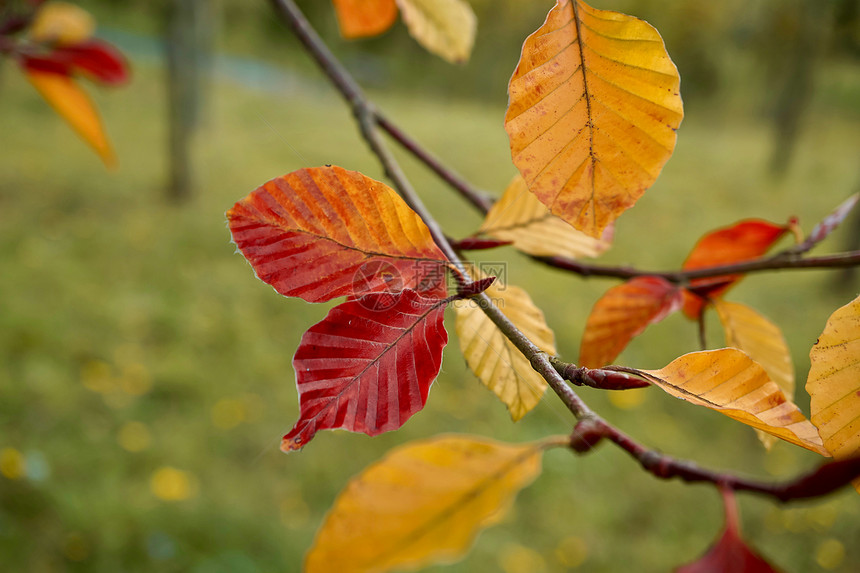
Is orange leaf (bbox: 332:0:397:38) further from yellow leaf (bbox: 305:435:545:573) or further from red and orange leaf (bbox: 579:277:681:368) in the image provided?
yellow leaf (bbox: 305:435:545:573)

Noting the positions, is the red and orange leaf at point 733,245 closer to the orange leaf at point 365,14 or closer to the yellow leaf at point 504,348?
the yellow leaf at point 504,348

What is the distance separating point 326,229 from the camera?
0.21 m

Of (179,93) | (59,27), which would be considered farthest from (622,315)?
(179,93)

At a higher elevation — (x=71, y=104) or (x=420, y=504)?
(x=71, y=104)

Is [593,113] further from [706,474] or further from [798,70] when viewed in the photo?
[798,70]

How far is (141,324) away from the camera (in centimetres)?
202

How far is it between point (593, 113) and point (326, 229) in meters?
0.11

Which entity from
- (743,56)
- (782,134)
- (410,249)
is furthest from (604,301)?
(743,56)

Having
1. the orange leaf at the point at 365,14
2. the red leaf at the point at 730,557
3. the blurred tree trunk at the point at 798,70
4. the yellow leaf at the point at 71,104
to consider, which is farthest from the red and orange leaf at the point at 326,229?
the blurred tree trunk at the point at 798,70

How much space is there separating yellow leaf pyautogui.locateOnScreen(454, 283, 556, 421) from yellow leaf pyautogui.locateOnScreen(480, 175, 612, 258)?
6cm

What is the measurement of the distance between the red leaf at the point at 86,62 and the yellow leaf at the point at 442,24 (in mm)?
399

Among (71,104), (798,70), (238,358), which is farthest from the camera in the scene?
(798,70)

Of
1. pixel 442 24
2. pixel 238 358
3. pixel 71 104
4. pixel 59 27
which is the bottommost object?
pixel 238 358

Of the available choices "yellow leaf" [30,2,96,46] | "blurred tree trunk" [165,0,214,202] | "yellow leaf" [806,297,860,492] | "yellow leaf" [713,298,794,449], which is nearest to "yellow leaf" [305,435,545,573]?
"yellow leaf" [806,297,860,492]
